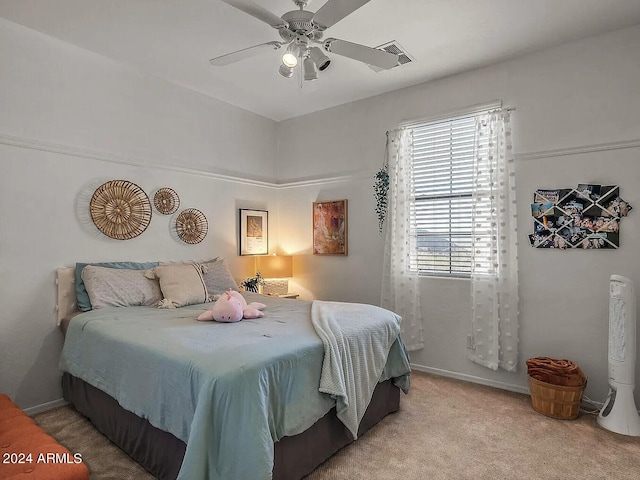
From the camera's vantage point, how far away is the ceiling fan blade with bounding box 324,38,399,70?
7.23 ft

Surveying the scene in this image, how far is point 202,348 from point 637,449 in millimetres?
2668

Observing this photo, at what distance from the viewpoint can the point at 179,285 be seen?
10.5 ft

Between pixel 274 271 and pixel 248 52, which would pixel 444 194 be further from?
pixel 248 52

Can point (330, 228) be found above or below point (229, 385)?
above

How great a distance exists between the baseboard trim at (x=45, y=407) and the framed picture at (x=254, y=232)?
6.99 ft

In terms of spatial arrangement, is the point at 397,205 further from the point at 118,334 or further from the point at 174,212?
the point at 118,334

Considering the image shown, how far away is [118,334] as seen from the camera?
2.24 m

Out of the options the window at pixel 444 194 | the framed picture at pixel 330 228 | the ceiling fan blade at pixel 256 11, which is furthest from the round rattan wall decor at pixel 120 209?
the window at pixel 444 194

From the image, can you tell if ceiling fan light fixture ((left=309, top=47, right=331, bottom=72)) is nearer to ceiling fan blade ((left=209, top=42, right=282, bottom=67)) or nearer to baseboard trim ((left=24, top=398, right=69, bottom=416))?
ceiling fan blade ((left=209, top=42, right=282, bottom=67))

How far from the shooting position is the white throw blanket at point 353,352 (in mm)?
2043

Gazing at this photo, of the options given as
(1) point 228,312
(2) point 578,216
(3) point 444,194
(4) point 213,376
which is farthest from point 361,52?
(2) point 578,216

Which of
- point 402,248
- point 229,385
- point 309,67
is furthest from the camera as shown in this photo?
point 402,248

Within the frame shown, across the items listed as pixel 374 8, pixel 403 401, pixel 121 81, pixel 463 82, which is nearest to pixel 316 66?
pixel 374 8

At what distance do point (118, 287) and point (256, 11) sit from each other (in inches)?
89.2
